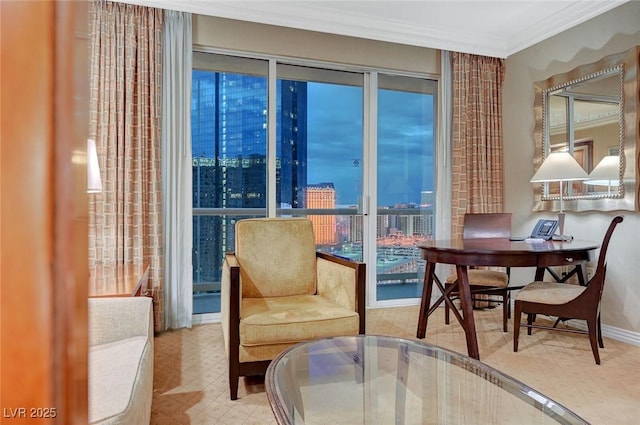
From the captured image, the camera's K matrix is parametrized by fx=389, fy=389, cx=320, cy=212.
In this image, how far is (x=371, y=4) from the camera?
11.2 feet

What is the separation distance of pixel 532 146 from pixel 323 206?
217 centimetres

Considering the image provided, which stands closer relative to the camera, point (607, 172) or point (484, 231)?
point (607, 172)

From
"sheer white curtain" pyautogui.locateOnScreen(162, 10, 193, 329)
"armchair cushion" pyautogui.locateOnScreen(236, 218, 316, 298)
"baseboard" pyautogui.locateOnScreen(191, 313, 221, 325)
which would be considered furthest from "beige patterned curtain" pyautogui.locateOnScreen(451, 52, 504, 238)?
"sheer white curtain" pyautogui.locateOnScreen(162, 10, 193, 329)

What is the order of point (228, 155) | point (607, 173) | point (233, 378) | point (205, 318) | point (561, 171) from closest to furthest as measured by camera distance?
point (233, 378) → point (561, 171) → point (607, 173) → point (205, 318) → point (228, 155)

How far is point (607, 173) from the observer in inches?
123

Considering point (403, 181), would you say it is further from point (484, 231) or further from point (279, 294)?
point (279, 294)

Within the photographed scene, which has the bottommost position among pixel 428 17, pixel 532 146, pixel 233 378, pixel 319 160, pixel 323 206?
pixel 233 378

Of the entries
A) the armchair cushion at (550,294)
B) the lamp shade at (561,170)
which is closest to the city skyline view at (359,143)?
the lamp shade at (561,170)

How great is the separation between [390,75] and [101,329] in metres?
3.55

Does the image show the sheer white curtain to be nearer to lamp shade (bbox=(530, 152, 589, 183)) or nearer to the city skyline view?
the city skyline view

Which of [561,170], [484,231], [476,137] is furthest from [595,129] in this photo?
[484,231]

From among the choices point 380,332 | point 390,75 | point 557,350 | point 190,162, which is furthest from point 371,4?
point 557,350

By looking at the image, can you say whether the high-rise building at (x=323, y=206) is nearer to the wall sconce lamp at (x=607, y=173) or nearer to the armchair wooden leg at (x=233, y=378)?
the armchair wooden leg at (x=233, y=378)

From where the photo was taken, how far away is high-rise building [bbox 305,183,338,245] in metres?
3.89
